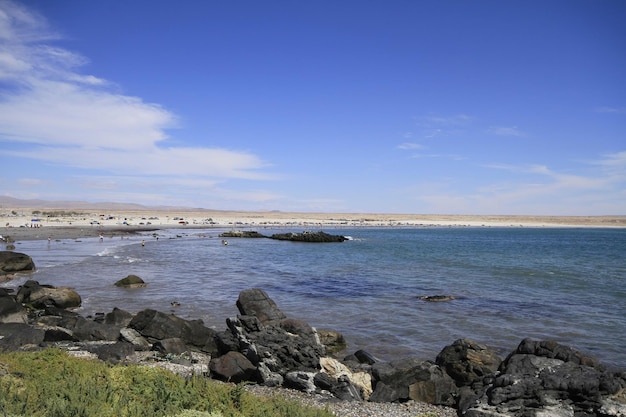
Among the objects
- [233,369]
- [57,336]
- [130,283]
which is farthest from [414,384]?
[130,283]

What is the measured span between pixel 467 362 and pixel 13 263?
38336 mm

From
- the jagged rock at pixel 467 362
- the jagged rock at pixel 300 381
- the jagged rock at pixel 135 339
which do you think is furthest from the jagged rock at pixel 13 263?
the jagged rock at pixel 467 362

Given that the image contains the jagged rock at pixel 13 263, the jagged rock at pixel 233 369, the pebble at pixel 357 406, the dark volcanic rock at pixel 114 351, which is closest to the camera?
the pebble at pixel 357 406

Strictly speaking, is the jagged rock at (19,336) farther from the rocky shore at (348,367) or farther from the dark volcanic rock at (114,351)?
the dark volcanic rock at (114,351)

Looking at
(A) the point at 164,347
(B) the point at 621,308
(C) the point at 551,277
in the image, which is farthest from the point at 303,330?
(C) the point at 551,277

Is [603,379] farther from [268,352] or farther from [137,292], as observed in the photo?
[137,292]

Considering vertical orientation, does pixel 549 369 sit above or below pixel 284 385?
above

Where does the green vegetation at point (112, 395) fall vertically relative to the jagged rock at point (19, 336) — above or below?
above

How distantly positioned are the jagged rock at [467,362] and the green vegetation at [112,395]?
24.9 ft

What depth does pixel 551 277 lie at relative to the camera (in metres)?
44.5

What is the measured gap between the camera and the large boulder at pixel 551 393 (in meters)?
11.6

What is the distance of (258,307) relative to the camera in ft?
71.8

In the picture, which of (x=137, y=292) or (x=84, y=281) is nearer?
(x=137, y=292)

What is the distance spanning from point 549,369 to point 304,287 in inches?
955
